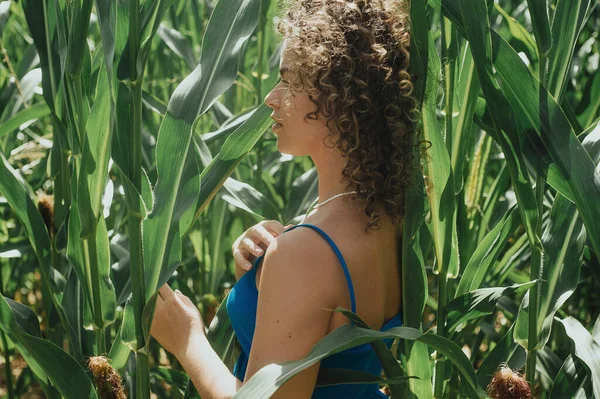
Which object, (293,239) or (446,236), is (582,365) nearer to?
(446,236)

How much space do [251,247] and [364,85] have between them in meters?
0.31

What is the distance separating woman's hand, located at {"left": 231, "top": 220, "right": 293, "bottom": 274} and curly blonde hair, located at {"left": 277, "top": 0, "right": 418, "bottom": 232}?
0.57 ft

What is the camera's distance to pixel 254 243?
124 cm

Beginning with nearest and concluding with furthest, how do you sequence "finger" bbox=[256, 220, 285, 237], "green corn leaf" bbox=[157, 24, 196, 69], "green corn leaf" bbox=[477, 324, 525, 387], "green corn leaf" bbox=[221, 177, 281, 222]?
"finger" bbox=[256, 220, 285, 237] < "green corn leaf" bbox=[477, 324, 525, 387] < "green corn leaf" bbox=[221, 177, 281, 222] < "green corn leaf" bbox=[157, 24, 196, 69]

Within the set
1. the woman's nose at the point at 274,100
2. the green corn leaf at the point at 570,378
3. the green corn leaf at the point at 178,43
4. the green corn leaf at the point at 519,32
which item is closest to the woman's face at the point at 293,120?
the woman's nose at the point at 274,100

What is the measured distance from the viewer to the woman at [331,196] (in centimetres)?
104

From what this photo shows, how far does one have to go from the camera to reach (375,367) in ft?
4.09

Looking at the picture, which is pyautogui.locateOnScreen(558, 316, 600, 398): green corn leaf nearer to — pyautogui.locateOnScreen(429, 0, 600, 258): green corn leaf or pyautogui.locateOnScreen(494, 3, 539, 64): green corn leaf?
pyautogui.locateOnScreen(429, 0, 600, 258): green corn leaf

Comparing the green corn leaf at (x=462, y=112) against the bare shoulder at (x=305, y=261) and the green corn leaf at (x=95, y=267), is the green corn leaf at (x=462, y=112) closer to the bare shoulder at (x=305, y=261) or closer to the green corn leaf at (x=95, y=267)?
the bare shoulder at (x=305, y=261)

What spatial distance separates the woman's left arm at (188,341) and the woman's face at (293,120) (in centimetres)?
27

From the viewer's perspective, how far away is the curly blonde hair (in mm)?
1081

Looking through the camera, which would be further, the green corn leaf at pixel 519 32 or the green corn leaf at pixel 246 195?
the green corn leaf at pixel 246 195

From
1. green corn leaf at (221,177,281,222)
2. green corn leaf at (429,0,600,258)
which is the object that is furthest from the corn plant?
green corn leaf at (221,177,281,222)

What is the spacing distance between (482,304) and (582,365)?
0.29 m
